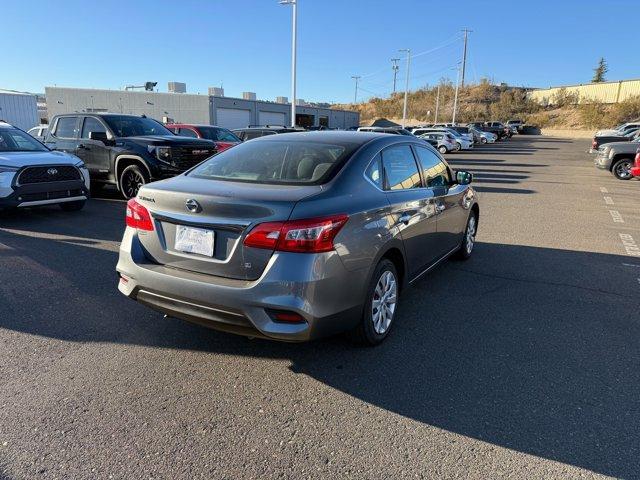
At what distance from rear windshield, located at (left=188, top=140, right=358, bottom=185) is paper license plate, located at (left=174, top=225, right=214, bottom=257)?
2.11ft

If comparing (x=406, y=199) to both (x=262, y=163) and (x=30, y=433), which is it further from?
(x=30, y=433)

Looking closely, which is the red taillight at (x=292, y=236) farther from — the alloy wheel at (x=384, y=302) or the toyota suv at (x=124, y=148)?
the toyota suv at (x=124, y=148)

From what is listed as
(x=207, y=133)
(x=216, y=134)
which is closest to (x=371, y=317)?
(x=207, y=133)

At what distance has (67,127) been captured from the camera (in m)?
11.2

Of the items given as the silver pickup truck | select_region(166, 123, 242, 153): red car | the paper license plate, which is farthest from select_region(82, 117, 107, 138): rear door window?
the silver pickup truck

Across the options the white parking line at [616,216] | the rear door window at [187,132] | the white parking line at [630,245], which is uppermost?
the rear door window at [187,132]

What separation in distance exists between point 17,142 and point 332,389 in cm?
842

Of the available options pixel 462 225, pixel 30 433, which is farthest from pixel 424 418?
pixel 462 225

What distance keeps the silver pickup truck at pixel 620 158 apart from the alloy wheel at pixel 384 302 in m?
16.1

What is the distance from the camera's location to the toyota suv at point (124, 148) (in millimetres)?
9836

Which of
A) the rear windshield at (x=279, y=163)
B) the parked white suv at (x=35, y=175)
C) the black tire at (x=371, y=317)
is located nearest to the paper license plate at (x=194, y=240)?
the rear windshield at (x=279, y=163)

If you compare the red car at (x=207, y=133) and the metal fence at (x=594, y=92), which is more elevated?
the metal fence at (x=594, y=92)

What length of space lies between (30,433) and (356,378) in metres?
2.01

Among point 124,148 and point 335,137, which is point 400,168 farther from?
point 124,148
